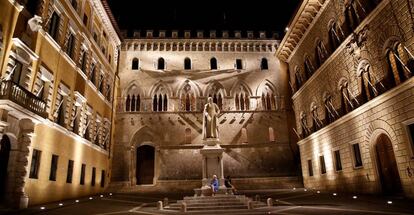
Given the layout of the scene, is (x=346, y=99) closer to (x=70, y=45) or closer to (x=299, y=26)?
(x=299, y=26)

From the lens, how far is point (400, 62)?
46.8ft

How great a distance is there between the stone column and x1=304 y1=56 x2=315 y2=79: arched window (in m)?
20.5

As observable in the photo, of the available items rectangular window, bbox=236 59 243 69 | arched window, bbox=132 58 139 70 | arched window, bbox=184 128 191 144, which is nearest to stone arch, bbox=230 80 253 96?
rectangular window, bbox=236 59 243 69

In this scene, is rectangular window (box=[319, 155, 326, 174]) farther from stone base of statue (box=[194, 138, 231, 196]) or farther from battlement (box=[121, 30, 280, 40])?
battlement (box=[121, 30, 280, 40])

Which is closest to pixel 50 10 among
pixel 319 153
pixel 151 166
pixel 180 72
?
pixel 180 72

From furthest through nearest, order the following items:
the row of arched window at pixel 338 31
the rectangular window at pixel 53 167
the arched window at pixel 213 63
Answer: the arched window at pixel 213 63
the row of arched window at pixel 338 31
the rectangular window at pixel 53 167

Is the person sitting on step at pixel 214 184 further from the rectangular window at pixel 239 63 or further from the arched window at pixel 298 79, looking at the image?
the rectangular window at pixel 239 63

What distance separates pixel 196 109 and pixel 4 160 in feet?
62.9

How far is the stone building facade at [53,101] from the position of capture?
1373 cm

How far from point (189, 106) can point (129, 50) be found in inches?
361

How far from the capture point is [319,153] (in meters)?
23.4

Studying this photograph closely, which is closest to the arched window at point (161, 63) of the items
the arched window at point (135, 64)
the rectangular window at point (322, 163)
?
the arched window at point (135, 64)

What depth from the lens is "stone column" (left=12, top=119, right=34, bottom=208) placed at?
13805 mm

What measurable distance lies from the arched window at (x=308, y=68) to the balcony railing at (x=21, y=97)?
778 inches
